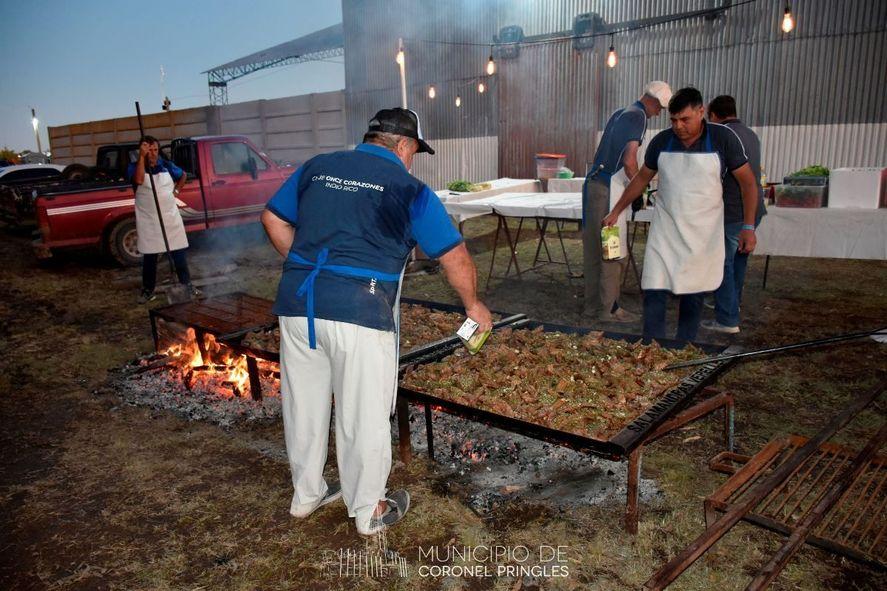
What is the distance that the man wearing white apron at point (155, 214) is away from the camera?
7.78 m

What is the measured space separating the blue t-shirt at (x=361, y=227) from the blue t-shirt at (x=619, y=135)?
3.50 metres

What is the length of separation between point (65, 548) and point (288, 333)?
1.73 meters

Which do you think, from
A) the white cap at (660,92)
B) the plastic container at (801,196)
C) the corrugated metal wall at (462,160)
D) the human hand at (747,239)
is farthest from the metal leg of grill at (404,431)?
the corrugated metal wall at (462,160)

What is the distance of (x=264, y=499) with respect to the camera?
3.58 meters

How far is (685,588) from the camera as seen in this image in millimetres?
2715

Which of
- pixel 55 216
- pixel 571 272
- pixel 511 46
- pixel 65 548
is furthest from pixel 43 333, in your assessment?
pixel 511 46

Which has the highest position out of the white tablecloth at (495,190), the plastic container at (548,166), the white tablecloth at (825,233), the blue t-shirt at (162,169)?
the blue t-shirt at (162,169)

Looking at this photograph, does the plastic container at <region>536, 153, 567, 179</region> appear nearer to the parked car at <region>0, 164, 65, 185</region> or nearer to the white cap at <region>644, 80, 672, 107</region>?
the white cap at <region>644, 80, 672, 107</region>

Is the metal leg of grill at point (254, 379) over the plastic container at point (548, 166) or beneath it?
beneath

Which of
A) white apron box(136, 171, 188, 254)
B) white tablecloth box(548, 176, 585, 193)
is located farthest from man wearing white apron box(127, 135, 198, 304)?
white tablecloth box(548, 176, 585, 193)

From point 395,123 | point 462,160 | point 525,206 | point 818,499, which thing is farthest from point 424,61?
point 818,499

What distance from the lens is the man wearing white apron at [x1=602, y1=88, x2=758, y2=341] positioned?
442 centimetres

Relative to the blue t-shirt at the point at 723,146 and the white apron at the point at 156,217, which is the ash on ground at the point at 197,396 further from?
the blue t-shirt at the point at 723,146

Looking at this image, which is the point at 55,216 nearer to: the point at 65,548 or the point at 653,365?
the point at 65,548
